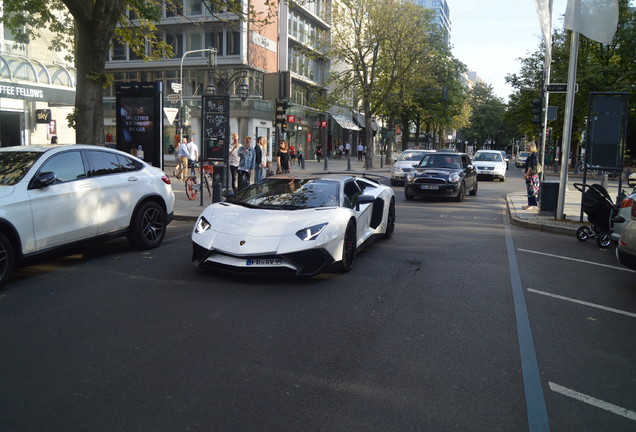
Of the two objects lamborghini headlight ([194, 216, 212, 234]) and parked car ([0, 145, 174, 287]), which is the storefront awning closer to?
parked car ([0, 145, 174, 287])

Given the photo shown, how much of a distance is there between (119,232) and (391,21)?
34252 millimetres

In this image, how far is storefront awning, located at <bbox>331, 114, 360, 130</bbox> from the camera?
6213 cm

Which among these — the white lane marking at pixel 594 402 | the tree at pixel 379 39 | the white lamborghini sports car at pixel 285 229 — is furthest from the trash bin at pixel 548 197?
the tree at pixel 379 39

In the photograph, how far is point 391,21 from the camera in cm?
3934

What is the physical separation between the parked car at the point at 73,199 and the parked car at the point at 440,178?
10293 millimetres

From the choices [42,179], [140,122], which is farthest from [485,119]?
[42,179]

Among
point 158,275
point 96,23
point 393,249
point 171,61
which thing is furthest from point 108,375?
point 171,61

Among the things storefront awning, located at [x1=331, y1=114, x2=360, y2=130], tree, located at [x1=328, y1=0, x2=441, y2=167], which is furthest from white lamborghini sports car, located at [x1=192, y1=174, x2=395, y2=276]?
storefront awning, located at [x1=331, y1=114, x2=360, y2=130]

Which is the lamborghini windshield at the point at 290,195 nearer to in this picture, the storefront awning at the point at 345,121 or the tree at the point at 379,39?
the tree at the point at 379,39

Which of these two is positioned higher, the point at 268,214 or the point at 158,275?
the point at 268,214

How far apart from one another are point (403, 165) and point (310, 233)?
19.3 m

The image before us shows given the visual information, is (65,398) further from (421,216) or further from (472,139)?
(472,139)

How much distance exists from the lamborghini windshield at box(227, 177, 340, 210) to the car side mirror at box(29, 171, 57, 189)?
2.31 metres

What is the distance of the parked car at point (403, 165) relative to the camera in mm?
25391
